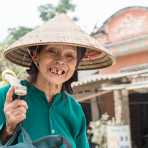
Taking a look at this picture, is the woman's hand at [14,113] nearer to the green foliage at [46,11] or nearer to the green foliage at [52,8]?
the green foliage at [52,8]

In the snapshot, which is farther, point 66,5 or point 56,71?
point 66,5

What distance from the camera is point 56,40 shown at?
2.26 m

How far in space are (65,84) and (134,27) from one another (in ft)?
34.1

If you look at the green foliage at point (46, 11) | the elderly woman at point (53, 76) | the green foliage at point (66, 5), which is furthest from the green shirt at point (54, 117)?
the green foliage at point (66, 5)

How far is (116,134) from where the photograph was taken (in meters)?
9.29

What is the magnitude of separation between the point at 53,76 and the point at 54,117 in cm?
20

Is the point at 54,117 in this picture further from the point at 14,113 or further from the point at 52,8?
the point at 52,8

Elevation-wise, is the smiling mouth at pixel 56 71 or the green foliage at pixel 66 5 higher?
the green foliage at pixel 66 5

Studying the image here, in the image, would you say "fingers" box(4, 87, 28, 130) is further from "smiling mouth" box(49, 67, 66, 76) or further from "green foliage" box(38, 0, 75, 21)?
"green foliage" box(38, 0, 75, 21)

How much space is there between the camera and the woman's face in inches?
88.9

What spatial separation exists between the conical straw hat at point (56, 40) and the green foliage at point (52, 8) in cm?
2241

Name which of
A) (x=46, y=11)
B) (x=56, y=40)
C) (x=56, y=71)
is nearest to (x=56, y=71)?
(x=56, y=71)

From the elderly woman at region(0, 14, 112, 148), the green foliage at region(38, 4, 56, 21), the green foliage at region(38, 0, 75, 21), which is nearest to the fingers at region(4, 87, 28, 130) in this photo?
the elderly woman at region(0, 14, 112, 148)

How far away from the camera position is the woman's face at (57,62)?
2258 millimetres
